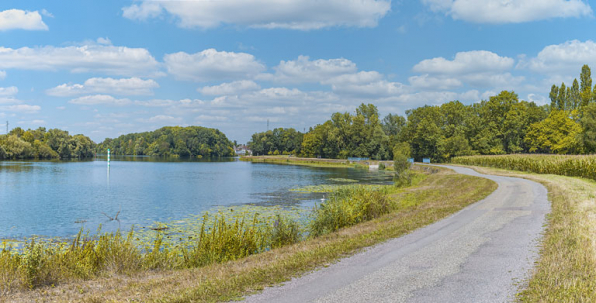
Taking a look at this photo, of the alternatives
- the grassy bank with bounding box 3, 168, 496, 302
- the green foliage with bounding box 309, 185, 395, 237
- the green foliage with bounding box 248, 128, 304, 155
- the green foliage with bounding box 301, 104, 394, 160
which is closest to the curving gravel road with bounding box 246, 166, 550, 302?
the grassy bank with bounding box 3, 168, 496, 302

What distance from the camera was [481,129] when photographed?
89812 millimetres

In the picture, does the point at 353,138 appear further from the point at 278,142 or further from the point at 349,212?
the point at 349,212

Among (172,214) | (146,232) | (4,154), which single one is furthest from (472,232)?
(4,154)

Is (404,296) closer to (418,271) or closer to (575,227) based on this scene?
(418,271)

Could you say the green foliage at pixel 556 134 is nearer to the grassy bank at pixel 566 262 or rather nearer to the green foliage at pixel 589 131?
the green foliage at pixel 589 131

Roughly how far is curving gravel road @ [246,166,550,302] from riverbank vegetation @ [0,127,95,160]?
A: 129376 millimetres

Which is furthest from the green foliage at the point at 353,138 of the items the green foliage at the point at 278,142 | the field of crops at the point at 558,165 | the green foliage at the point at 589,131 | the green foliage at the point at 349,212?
the green foliage at the point at 349,212

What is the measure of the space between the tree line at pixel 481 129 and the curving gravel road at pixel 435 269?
65.4 metres

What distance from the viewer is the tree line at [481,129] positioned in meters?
76.8

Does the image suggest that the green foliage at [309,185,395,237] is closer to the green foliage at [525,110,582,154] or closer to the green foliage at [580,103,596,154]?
the green foliage at [580,103,596,154]

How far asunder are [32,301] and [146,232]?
12000mm

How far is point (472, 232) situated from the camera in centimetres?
1262

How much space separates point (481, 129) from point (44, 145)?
13576cm

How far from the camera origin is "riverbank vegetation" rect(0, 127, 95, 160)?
113 m
